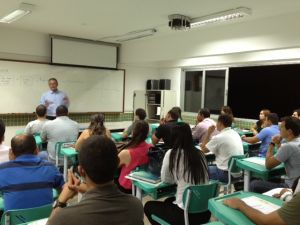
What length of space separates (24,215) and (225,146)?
244 cm

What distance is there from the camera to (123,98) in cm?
814

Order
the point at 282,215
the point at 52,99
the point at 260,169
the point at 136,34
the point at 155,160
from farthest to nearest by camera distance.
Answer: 1. the point at 136,34
2. the point at 52,99
3. the point at 260,169
4. the point at 155,160
5. the point at 282,215

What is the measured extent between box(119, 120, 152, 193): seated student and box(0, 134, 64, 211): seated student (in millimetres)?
1017

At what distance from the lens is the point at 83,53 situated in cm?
728

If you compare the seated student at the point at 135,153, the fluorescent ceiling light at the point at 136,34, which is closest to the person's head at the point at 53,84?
the fluorescent ceiling light at the point at 136,34

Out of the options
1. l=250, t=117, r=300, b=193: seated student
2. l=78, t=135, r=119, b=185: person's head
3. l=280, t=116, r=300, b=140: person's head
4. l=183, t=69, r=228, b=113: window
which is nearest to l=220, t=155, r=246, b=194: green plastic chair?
l=250, t=117, r=300, b=193: seated student

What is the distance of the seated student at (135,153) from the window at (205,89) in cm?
419

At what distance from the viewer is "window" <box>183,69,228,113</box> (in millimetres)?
7020

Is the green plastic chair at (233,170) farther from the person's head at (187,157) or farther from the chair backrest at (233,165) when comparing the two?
the person's head at (187,157)

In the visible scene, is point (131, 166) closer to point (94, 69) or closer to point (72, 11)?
point (72, 11)

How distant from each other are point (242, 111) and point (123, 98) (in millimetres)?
3298

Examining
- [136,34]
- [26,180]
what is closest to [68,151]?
[26,180]

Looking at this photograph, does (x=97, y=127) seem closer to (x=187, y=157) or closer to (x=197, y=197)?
(x=187, y=157)

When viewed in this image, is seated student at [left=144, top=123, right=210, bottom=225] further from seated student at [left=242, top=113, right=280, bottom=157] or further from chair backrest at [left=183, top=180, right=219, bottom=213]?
seated student at [left=242, top=113, right=280, bottom=157]
